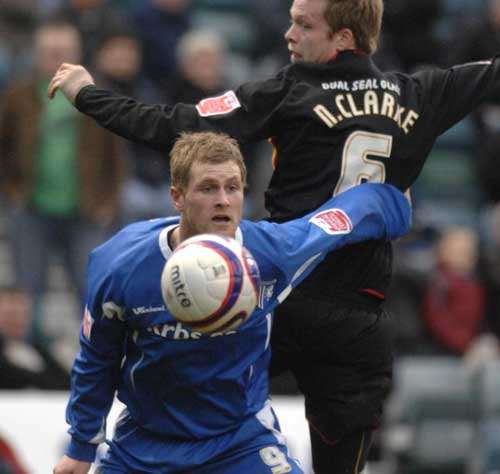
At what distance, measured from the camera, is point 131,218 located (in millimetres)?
10320

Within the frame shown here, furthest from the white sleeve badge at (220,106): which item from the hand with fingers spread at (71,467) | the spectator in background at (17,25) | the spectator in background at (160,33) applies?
the spectator in background at (17,25)

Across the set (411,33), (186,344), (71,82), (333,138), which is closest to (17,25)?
(411,33)

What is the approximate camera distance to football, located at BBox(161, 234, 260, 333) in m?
4.96

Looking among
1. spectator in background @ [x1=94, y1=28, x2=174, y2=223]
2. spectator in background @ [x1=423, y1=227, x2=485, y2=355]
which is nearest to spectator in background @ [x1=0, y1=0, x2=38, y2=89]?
spectator in background @ [x1=94, y1=28, x2=174, y2=223]

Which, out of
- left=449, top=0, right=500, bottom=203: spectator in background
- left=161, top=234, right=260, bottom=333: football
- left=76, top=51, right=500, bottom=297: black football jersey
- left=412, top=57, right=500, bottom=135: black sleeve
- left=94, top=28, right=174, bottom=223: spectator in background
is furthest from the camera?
left=449, top=0, right=500, bottom=203: spectator in background

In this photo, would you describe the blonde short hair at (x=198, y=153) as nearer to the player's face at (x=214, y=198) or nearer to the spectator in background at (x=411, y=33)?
the player's face at (x=214, y=198)

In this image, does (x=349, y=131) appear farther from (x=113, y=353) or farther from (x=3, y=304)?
(x=3, y=304)

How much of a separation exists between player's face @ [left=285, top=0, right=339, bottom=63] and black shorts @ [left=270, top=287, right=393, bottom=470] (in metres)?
0.94

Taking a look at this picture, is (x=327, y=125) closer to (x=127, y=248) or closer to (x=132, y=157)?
(x=127, y=248)

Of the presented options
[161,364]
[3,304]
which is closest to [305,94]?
[161,364]

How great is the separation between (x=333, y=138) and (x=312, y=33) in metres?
0.42

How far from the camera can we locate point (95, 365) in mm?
5562

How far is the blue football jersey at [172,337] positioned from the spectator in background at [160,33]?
20.2ft

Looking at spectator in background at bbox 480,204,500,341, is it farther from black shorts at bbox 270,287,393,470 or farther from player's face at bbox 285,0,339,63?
player's face at bbox 285,0,339,63
